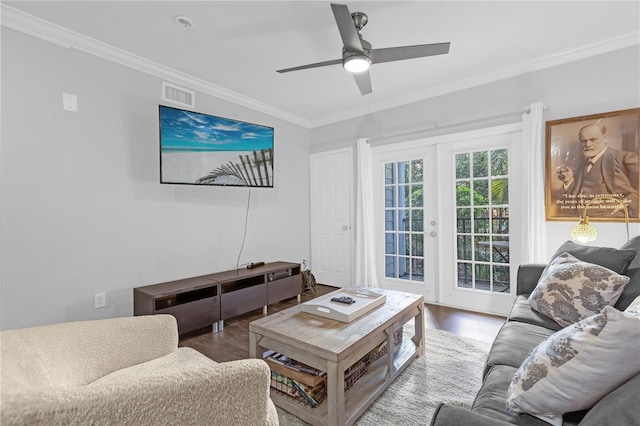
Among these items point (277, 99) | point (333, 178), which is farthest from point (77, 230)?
point (333, 178)

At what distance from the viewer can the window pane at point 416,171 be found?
375 centimetres

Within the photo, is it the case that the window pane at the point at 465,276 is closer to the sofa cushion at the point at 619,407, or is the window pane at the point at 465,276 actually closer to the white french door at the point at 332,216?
the white french door at the point at 332,216

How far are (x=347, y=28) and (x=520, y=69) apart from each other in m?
2.17

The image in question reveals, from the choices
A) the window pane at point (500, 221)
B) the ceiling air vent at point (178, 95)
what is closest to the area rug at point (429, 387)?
the window pane at point (500, 221)

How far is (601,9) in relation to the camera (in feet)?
7.31

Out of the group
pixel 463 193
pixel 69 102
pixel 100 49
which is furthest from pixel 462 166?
pixel 69 102

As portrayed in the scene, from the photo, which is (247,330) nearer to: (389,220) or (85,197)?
(85,197)

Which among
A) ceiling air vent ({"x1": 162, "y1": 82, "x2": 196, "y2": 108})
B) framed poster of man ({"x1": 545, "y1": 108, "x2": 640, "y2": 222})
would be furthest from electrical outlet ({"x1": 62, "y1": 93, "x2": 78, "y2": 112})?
framed poster of man ({"x1": 545, "y1": 108, "x2": 640, "y2": 222})

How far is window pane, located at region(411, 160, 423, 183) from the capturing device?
148 inches

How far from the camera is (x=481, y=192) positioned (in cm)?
335

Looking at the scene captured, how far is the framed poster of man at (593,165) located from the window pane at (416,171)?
4.16 feet

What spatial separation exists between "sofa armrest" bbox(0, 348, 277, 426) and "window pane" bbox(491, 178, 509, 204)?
3.17m

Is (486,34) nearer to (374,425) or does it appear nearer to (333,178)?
(333,178)

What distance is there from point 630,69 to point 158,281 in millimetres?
4670
